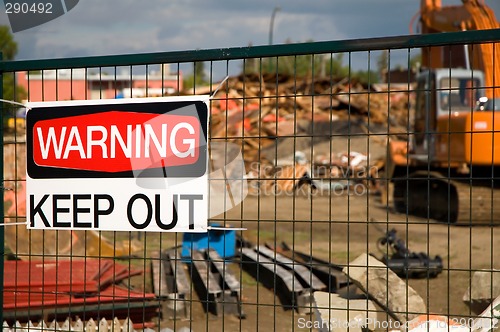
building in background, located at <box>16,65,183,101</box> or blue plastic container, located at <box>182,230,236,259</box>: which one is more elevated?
building in background, located at <box>16,65,183,101</box>

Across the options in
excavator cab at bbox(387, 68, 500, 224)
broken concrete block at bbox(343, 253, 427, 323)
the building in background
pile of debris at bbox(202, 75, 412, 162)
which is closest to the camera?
the building in background

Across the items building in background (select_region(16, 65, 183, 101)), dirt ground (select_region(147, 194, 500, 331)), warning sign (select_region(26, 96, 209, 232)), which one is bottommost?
dirt ground (select_region(147, 194, 500, 331))

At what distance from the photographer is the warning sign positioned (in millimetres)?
4184

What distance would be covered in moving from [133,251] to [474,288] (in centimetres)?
637

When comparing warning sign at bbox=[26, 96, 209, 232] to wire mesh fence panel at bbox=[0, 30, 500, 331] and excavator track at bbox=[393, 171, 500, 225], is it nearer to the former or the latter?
wire mesh fence panel at bbox=[0, 30, 500, 331]

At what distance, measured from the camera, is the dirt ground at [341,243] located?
4047mm

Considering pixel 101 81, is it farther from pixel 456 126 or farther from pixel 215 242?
pixel 456 126

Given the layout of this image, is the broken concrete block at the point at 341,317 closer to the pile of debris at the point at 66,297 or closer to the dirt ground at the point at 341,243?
the dirt ground at the point at 341,243

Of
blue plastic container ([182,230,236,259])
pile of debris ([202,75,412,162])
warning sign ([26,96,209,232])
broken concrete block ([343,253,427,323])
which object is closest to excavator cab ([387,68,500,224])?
blue plastic container ([182,230,236,259])

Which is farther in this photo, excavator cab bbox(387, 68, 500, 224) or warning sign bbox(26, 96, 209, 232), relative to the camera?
excavator cab bbox(387, 68, 500, 224)

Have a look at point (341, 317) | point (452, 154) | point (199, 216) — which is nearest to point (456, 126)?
point (452, 154)

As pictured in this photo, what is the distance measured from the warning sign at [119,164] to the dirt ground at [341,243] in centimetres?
37

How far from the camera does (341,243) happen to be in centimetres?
1289

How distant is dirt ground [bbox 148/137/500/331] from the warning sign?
365 millimetres
